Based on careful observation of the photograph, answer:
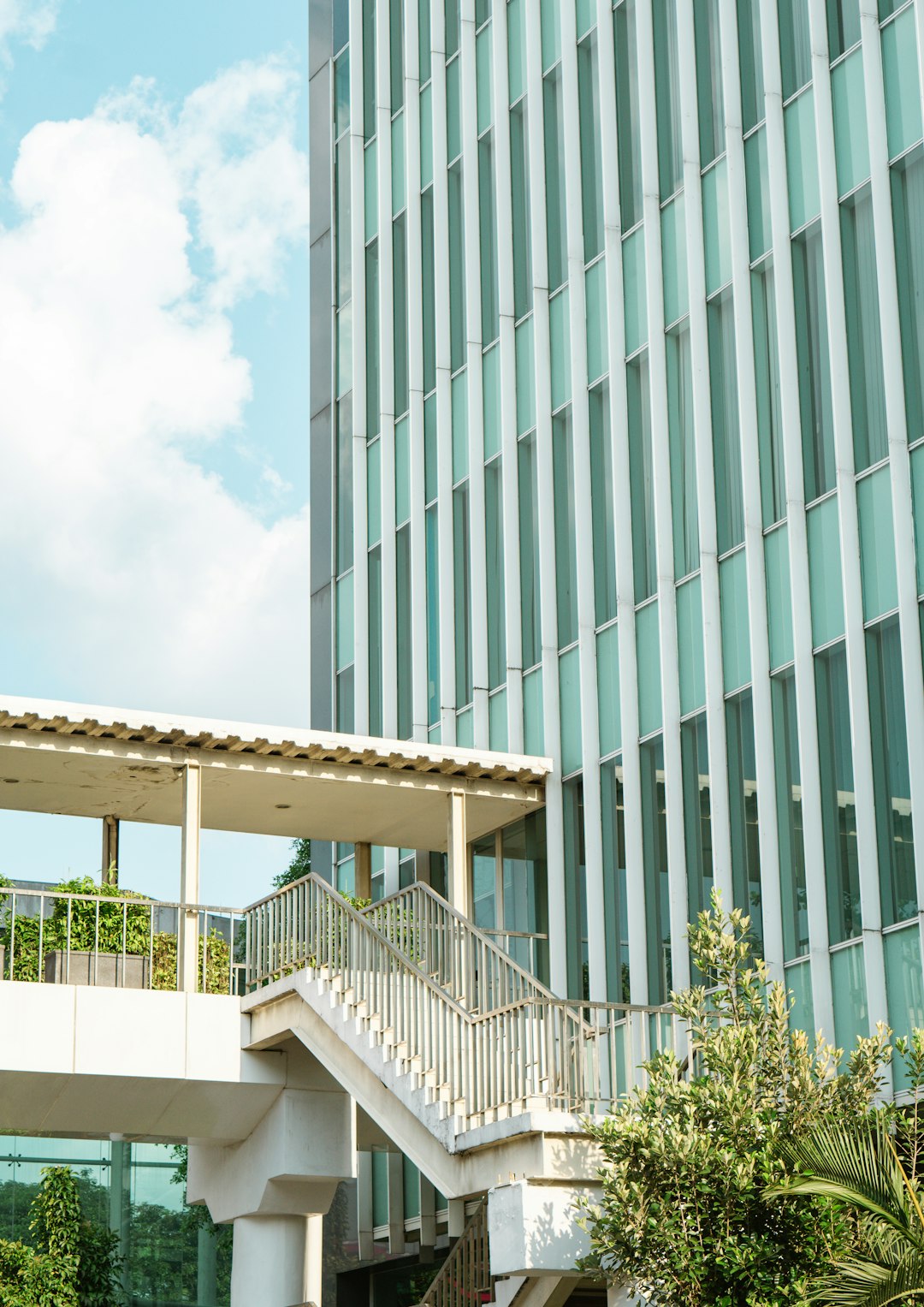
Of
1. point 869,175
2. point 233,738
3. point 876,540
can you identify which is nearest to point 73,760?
point 233,738

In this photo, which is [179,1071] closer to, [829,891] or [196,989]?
[196,989]

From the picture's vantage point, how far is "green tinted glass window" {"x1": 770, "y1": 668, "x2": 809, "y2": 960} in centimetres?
1881

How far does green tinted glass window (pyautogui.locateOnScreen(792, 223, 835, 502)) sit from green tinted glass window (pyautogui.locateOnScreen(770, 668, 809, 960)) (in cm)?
202

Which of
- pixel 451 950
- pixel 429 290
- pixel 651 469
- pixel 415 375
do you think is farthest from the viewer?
pixel 429 290

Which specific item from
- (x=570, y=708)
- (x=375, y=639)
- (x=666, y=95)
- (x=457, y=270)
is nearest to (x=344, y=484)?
(x=375, y=639)

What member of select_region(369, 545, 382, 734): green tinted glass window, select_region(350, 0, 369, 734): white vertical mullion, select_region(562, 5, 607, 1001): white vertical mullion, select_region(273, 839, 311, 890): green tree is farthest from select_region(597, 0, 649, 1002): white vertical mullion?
select_region(273, 839, 311, 890): green tree

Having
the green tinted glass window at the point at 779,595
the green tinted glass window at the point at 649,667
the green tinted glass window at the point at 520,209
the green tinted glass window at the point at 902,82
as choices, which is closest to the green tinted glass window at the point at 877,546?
the green tinted glass window at the point at 779,595

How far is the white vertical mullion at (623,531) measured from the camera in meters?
21.6

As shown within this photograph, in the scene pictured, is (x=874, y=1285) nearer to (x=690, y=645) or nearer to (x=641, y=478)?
(x=690, y=645)

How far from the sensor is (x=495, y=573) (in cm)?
2577

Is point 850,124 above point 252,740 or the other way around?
above

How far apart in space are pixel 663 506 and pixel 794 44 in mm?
5067

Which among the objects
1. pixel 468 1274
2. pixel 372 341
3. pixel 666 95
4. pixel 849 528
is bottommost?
pixel 468 1274

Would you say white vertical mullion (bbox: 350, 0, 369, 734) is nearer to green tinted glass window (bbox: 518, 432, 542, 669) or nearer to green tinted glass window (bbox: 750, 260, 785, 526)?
green tinted glass window (bbox: 518, 432, 542, 669)
